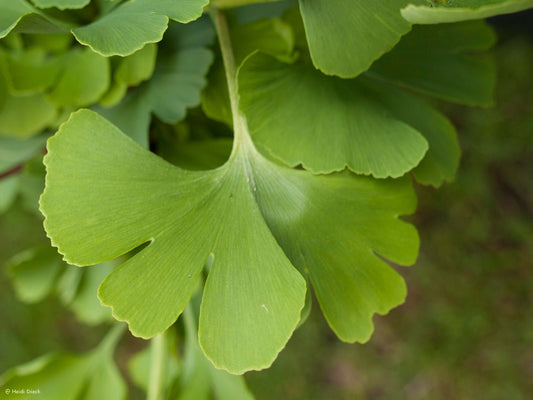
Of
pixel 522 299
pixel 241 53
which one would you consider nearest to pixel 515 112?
pixel 522 299

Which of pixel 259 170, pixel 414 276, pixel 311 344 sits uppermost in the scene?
pixel 259 170

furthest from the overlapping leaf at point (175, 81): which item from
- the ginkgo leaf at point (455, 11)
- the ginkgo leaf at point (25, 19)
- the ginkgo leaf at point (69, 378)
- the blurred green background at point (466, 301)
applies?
the blurred green background at point (466, 301)

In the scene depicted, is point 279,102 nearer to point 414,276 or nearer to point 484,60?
point 484,60

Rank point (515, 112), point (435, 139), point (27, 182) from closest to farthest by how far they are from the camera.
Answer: point (435, 139) < point (27, 182) < point (515, 112)

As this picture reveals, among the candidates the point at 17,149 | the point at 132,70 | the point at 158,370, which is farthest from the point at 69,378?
the point at 132,70

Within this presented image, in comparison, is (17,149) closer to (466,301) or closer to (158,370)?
(158,370)
